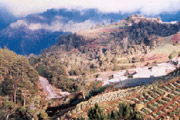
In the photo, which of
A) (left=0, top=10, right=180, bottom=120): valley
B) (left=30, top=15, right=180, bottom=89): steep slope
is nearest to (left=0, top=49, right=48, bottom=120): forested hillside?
(left=0, top=10, right=180, bottom=120): valley

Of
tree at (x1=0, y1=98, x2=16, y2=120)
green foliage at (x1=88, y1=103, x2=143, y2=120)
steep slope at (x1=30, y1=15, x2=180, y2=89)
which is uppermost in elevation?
steep slope at (x1=30, y1=15, x2=180, y2=89)

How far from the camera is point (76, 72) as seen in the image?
291ft

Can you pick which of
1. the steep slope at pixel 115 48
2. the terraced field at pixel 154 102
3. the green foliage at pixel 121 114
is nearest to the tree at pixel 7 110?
the terraced field at pixel 154 102

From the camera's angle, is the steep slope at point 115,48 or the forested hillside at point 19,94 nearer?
the forested hillside at point 19,94

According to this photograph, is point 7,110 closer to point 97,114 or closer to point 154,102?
point 97,114

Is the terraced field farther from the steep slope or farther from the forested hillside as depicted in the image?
the steep slope

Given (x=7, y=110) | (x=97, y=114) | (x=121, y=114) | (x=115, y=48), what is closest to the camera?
(x=97, y=114)

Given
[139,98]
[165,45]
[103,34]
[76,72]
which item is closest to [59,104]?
[139,98]

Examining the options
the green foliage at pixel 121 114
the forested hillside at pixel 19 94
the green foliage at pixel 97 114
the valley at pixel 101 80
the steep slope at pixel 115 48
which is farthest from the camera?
the steep slope at pixel 115 48

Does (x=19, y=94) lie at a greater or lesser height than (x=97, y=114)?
lesser


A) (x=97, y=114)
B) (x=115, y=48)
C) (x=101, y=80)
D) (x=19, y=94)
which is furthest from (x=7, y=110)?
(x=115, y=48)

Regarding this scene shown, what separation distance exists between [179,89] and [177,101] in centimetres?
238

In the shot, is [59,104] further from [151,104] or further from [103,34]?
[103,34]

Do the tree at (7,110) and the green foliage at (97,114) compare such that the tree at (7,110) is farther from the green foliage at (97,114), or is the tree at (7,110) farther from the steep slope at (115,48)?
the steep slope at (115,48)
